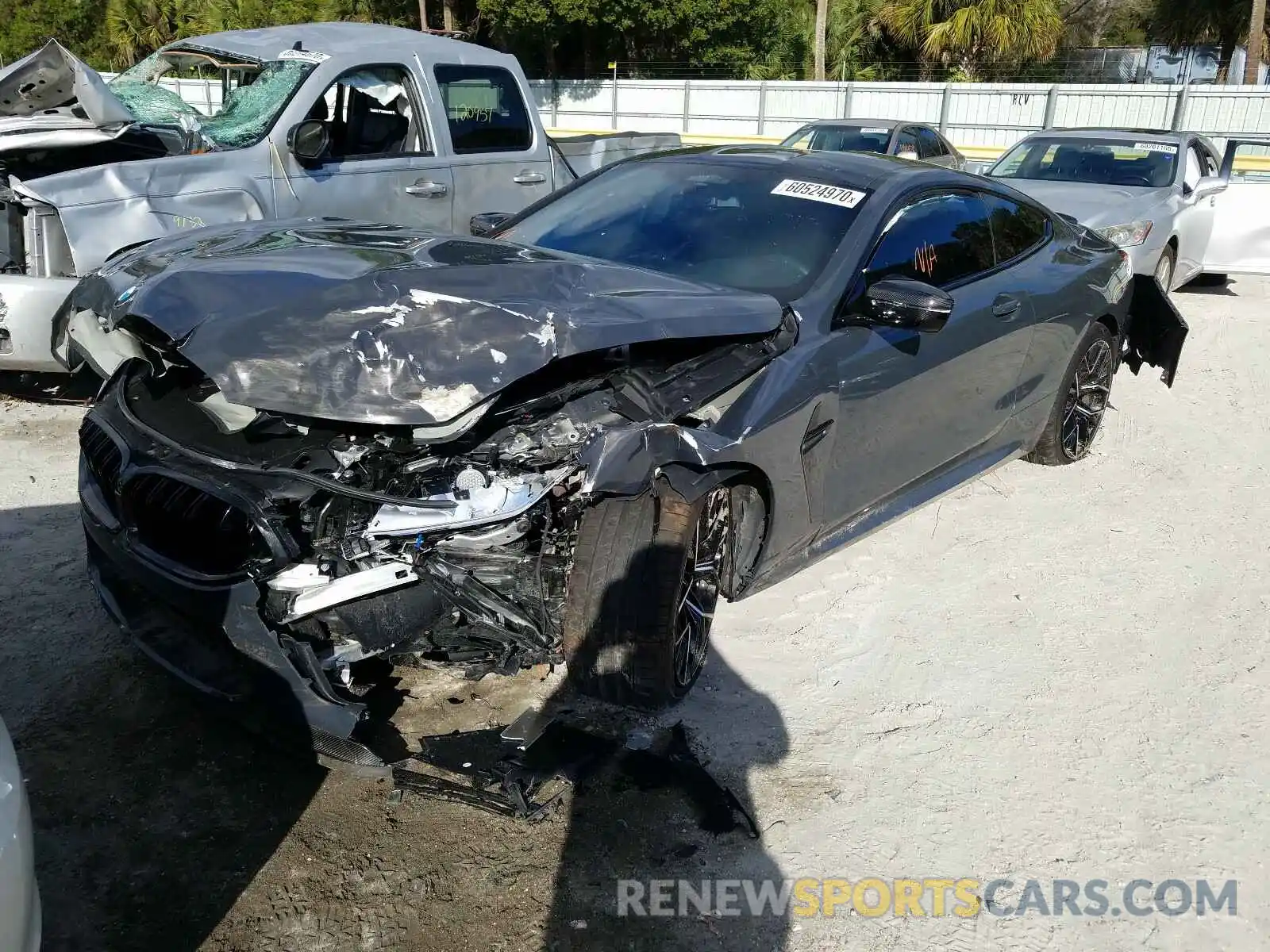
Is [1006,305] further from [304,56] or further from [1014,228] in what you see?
[304,56]

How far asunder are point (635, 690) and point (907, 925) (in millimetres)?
999

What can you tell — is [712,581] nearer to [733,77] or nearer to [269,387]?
[269,387]

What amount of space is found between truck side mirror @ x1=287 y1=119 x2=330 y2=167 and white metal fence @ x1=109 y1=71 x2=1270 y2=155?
18248mm

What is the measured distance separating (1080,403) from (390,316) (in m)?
4.00

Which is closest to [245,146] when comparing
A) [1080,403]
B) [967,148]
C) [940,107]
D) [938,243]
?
[938,243]

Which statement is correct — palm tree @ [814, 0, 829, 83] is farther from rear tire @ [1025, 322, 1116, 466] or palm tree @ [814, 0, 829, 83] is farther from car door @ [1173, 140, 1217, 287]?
rear tire @ [1025, 322, 1116, 466]

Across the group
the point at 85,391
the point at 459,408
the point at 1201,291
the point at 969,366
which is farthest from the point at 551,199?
the point at 1201,291

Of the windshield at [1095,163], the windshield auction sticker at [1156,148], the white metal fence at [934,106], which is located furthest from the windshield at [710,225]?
the white metal fence at [934,106]

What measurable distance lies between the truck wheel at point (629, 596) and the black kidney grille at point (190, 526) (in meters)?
0.90

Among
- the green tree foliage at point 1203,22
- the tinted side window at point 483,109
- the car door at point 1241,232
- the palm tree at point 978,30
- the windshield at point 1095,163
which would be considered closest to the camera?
the tinted side window at point 483,109

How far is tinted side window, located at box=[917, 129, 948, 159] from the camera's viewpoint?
14.7 meters

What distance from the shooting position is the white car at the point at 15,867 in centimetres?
178

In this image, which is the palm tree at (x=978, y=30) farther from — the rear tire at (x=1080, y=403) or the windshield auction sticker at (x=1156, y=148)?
the rear tire at (x=1080, y=403)

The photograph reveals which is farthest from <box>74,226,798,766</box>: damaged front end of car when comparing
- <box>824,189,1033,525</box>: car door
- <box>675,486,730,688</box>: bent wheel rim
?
<box>824,189,1033,525</box>: car door
